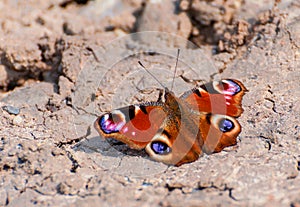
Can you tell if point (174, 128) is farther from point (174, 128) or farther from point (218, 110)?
point (218, 110)

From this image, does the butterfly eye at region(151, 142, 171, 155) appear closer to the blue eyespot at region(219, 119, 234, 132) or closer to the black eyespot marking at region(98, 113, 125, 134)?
the black eyespot marking at region(98, 113, 125, 134)

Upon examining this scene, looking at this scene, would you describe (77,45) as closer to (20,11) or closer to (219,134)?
(20,11)

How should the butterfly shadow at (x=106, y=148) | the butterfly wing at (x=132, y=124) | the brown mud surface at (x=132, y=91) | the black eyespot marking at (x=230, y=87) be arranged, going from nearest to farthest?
the brown mud surface at (x=132, y=91) → the butterfly wing at (x=132, y=124) → the butterfly shadow at (x=106, y=148) → the black eyespot marking at (x=230, y=87)

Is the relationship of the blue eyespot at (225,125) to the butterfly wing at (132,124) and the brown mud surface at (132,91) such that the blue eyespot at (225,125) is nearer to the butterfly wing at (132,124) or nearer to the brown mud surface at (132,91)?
the brown mud surface at (132,91)

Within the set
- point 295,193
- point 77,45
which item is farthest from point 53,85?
point 295,193

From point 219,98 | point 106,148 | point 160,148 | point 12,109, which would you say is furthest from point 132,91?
point 160,148

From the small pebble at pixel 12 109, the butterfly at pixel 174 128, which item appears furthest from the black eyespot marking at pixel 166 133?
the small pebble at pixel 12 109

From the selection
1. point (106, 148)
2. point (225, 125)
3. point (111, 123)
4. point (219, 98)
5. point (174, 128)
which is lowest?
point (106, 148)
